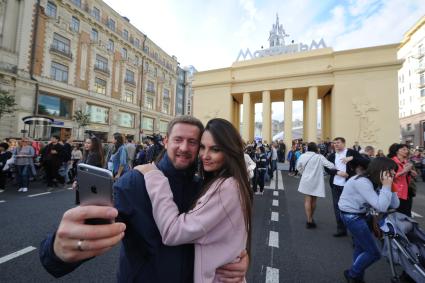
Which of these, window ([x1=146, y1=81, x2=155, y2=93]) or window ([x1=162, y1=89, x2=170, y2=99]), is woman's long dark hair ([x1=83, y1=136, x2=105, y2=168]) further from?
window ([x1=162, y1=89, x2=170, y2=99])

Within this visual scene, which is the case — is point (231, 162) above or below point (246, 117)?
below

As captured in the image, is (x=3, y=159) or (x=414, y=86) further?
(x=414, y=86)

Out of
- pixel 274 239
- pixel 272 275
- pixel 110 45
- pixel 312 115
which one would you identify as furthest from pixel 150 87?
pixel 272 275

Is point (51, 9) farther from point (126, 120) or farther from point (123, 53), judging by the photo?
point (126, 120)

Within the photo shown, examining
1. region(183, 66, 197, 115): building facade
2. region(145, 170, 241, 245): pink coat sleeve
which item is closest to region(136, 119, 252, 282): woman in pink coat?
region(145, 170, 241, 245): pink coat sleeve

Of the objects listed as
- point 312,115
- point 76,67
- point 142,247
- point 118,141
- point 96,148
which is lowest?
point 142,247

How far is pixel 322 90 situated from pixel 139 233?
22.1 meters

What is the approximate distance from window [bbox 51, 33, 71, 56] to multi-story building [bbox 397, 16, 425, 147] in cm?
4920

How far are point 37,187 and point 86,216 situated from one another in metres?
9.02

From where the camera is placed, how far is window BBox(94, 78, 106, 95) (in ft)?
84.4

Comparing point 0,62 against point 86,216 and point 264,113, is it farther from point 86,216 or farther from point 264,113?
point 86,216

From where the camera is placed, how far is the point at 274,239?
11.7 feet

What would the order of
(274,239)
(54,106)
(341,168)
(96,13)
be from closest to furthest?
(274,239) → (341,168) → (54,106) → (96,13)

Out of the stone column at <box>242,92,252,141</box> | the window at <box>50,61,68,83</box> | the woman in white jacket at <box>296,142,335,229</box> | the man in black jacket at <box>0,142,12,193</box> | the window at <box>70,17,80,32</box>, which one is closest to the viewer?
the woman in white jacket at <box>296,142,335,229</box>
